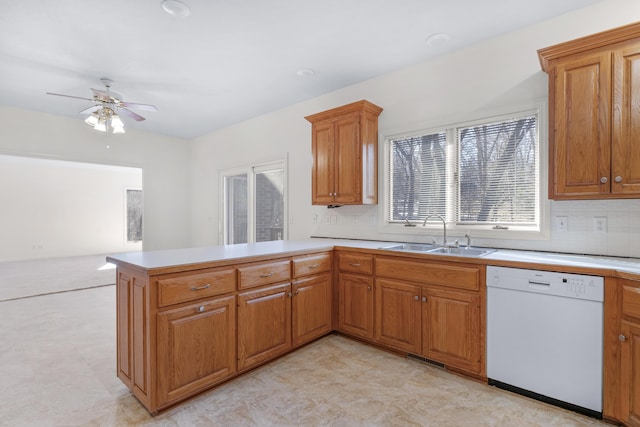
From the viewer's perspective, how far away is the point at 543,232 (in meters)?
2.47

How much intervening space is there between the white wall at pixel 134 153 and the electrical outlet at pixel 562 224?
615 centimetres

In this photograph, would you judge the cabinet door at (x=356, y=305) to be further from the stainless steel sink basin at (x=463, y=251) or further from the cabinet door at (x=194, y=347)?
the cabinet door at (x=194, y=347)

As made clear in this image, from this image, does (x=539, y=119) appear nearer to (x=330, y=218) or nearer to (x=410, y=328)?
(x=410, y=328)

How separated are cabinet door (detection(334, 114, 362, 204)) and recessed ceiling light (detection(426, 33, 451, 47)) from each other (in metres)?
0.91

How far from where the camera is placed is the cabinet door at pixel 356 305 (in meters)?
2.79

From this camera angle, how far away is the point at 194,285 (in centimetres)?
194

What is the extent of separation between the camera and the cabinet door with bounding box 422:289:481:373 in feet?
7.31

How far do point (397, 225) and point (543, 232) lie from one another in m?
1.28

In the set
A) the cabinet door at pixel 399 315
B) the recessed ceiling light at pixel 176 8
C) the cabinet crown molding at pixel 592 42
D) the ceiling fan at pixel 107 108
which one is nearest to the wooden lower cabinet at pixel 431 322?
the cabinet door at pixel 399 315

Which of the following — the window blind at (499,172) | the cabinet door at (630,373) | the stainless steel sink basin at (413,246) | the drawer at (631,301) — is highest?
the window blind at (499,172)

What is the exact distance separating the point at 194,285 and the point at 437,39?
283cm

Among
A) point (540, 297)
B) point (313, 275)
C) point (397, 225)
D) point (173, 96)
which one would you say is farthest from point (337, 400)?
point (173, 96)

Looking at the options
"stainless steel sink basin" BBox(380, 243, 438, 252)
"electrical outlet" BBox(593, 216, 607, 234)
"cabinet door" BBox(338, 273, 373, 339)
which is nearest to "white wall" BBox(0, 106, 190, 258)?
"cabinet door" BBox(338, 273, 373, 339)

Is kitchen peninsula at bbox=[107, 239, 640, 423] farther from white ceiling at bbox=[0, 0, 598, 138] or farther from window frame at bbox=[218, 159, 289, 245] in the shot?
white ceiling at bbox=[0, 0, 598, 138]
